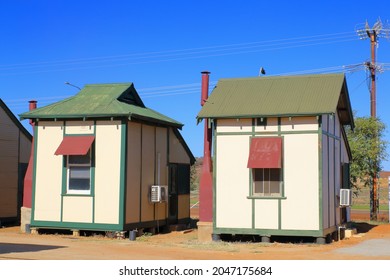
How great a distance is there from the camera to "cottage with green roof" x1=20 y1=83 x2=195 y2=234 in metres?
20.1

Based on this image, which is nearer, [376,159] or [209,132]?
[209,132]

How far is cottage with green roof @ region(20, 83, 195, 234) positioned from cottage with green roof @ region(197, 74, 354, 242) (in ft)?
9.87

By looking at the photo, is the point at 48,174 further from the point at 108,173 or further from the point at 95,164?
the point at 108,173

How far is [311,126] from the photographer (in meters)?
18.5

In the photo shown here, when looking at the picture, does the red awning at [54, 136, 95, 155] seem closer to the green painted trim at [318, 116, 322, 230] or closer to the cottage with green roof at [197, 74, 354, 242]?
the cottage with green roof at [197, 74, 354, 242]

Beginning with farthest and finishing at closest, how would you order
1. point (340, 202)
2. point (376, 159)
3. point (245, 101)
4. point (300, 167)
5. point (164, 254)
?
point (376, 159)
point (340, 202)
point (245, 101)
point (300, 167)
point (164, 254)

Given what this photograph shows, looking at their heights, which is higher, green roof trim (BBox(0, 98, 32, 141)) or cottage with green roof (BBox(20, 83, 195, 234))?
green roof trim (BBox(0, 98, 32, 141))

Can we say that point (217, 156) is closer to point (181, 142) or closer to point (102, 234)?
point (102, 234)

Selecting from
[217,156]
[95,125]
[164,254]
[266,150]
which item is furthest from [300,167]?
[95,125]

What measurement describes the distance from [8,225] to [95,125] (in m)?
8.74

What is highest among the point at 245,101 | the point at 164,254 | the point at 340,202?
the point at 245,101

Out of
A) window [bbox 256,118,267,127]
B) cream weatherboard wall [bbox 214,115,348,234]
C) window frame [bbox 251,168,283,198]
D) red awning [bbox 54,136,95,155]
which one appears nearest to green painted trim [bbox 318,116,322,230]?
cream weatherboard wall [bbox 214,115,348,234]

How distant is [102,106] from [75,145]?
65.3 inches

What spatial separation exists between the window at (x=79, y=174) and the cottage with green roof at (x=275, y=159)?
4330 mm
